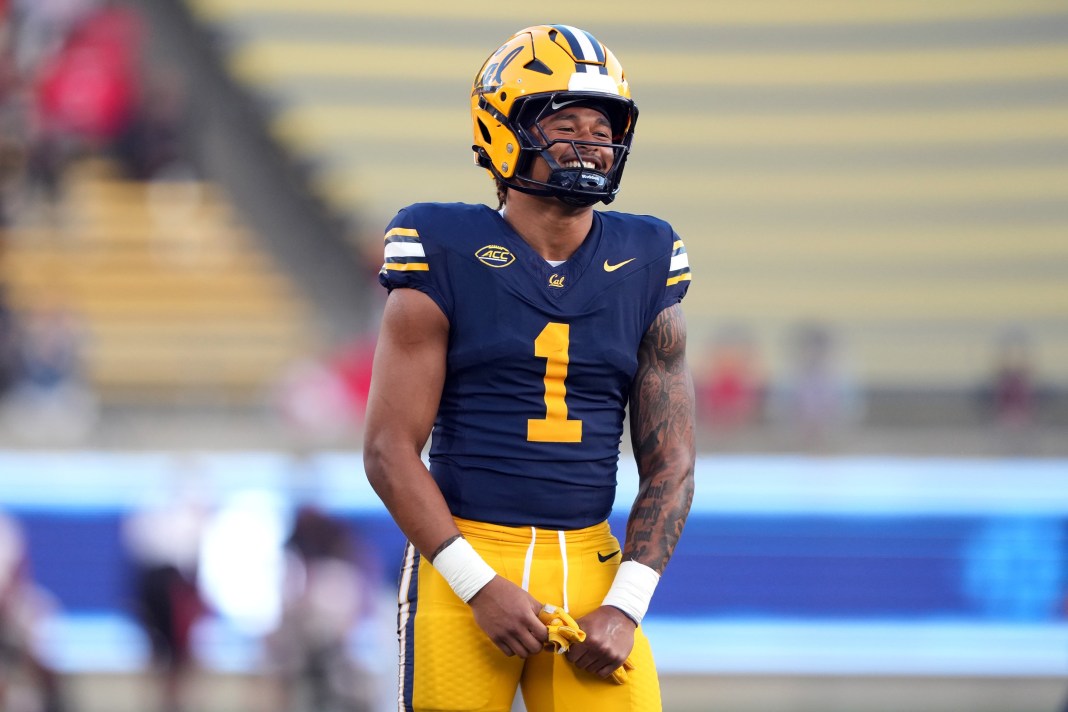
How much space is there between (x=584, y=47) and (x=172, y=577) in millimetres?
5215

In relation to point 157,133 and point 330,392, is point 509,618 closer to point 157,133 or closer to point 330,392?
point 330,392

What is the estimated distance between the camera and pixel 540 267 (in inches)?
108

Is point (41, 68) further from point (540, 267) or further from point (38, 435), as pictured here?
point (540, 267)

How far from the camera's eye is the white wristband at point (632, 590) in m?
2.70

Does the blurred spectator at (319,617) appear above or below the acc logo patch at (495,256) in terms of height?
below

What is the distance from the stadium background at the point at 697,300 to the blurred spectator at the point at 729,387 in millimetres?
37

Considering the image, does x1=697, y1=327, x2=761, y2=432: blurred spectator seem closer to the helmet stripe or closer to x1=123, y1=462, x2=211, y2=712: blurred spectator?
x1=123, y1=462, x2=211, y2=712: blurred spectator

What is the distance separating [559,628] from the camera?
8.55 feet

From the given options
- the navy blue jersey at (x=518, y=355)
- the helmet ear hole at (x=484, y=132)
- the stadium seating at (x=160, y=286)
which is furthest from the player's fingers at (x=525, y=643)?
the stadium seating at (x=160, y=286)

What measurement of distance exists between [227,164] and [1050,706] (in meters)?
7.56

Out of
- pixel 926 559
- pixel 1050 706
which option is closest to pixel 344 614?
pixel 926 559

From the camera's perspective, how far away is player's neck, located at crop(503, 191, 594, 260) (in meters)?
2.78

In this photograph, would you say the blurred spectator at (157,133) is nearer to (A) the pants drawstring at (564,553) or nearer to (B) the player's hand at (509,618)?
(A) the pants drawstring at (564,553)

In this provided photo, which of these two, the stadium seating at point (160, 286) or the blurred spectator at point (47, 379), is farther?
the stadium seating at point (160, 286)
